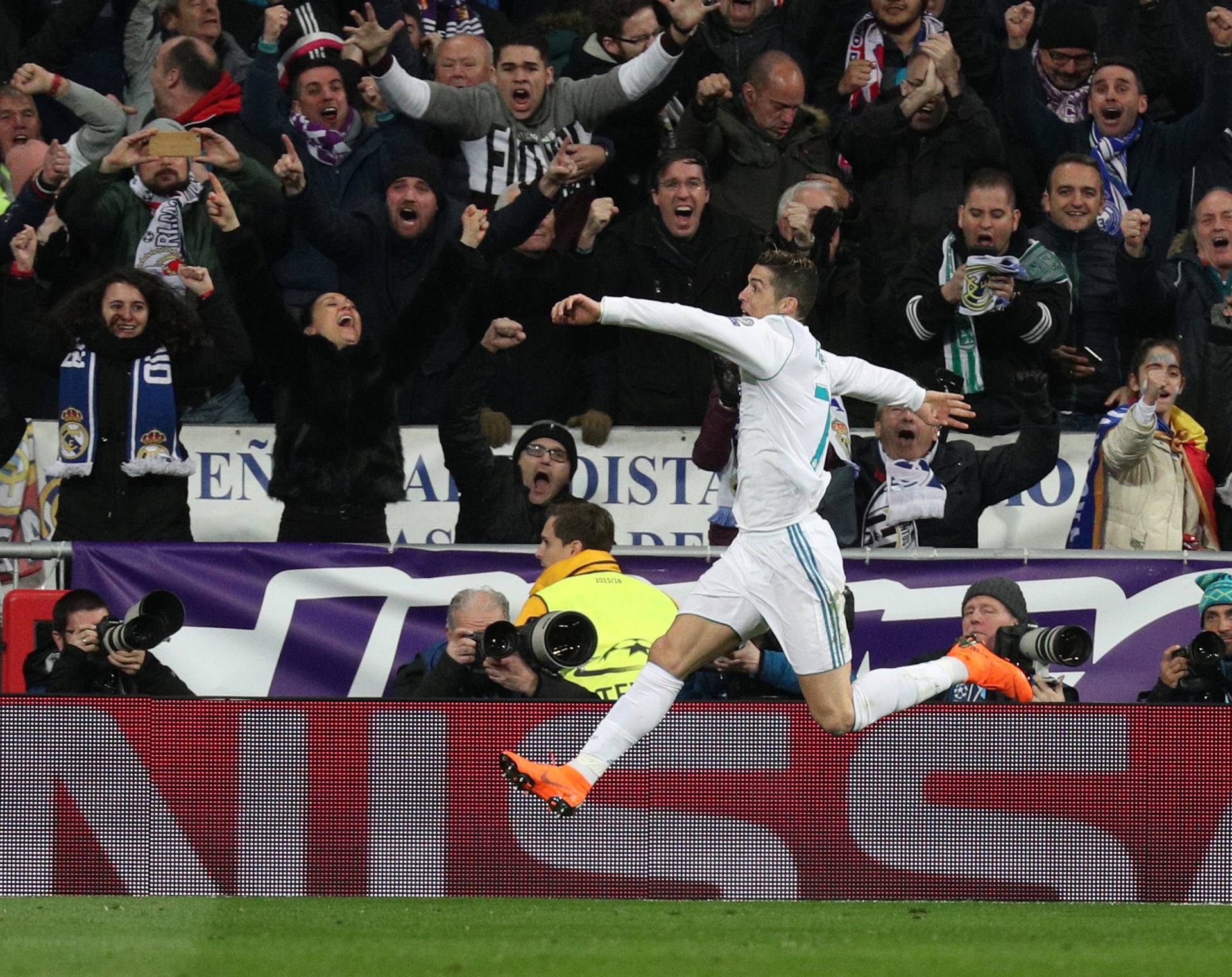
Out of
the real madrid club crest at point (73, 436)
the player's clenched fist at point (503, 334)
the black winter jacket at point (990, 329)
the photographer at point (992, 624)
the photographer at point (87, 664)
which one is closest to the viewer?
the photographer at point (87, 664)

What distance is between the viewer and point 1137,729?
21.7 ft

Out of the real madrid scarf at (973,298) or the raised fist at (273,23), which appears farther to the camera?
the raised fist at (273,23)

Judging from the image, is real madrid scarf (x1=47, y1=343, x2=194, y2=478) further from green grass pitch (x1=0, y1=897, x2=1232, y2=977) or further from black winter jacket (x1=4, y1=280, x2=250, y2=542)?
green grass pitch (x1=0, y1=897, x2=1232, y2=977)

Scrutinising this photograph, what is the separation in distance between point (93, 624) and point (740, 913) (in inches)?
109

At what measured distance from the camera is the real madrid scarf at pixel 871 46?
10352mm

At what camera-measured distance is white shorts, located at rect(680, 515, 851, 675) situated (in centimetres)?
616

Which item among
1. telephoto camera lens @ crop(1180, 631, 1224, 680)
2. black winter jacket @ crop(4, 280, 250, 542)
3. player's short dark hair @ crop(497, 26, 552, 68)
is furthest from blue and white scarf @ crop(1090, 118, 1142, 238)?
black winter jacket @ crop(4, 280, 250, 542)

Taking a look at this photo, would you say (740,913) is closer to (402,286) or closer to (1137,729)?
(1137,729)

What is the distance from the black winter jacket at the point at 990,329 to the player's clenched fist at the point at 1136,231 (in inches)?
21.2

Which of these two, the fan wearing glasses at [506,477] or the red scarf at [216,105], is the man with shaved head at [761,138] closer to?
the fan wearing glasses at [506,477]

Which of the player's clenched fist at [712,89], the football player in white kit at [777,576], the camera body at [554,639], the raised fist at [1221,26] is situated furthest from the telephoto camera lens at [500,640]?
the raised fist at [1221,26]

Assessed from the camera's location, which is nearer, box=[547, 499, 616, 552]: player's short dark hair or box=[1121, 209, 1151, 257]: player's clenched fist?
box=[547, 499, 616, 552]: player's short dark hair

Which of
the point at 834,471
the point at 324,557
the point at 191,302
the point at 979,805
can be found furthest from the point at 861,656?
the point at 191,302

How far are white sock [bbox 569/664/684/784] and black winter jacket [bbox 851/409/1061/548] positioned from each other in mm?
2879
